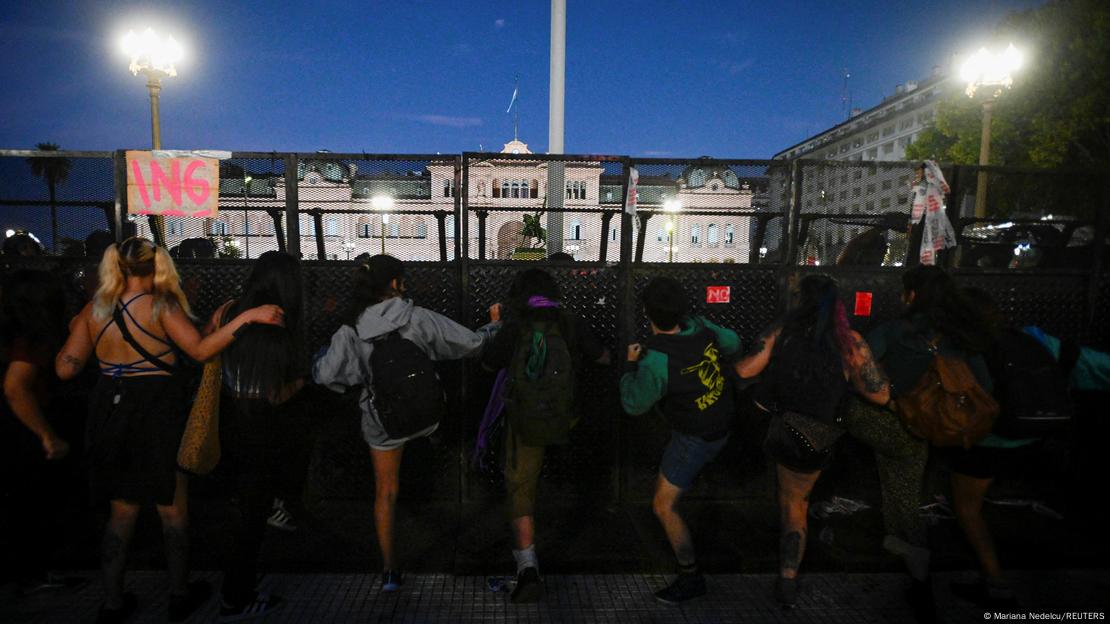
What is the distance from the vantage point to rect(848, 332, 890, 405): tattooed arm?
3041 mm

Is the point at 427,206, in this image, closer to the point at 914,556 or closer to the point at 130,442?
the point at 130,442

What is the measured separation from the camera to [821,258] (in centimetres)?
487

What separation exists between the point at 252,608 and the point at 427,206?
9.88 ft

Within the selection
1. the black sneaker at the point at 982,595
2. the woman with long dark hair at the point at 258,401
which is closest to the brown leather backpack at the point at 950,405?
the black sneaker at the point at 982,595

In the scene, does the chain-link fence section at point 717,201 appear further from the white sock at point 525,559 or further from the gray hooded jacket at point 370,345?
the white sock at point 525,559

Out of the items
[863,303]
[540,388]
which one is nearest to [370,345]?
[540,388]

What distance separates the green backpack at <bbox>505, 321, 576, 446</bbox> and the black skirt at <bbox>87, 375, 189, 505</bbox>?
73.1 inches

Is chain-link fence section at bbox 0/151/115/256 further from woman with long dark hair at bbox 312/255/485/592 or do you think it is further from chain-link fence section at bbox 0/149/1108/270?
woman with long dark hair at bbox 312/255/485/592

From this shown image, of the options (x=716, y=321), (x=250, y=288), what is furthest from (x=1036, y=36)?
(x=250, y=288)

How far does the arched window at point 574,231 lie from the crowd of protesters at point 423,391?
2397 mm

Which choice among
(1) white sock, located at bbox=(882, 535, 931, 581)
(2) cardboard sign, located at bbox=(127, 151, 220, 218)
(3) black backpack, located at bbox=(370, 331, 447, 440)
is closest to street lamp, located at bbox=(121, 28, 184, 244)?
(2) cardboard sign, located at bbox=(127, 151, 220, 218)

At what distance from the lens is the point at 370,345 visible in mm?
3242

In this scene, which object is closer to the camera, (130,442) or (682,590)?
(130,442)

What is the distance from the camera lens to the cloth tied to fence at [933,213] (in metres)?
A: 4.47
